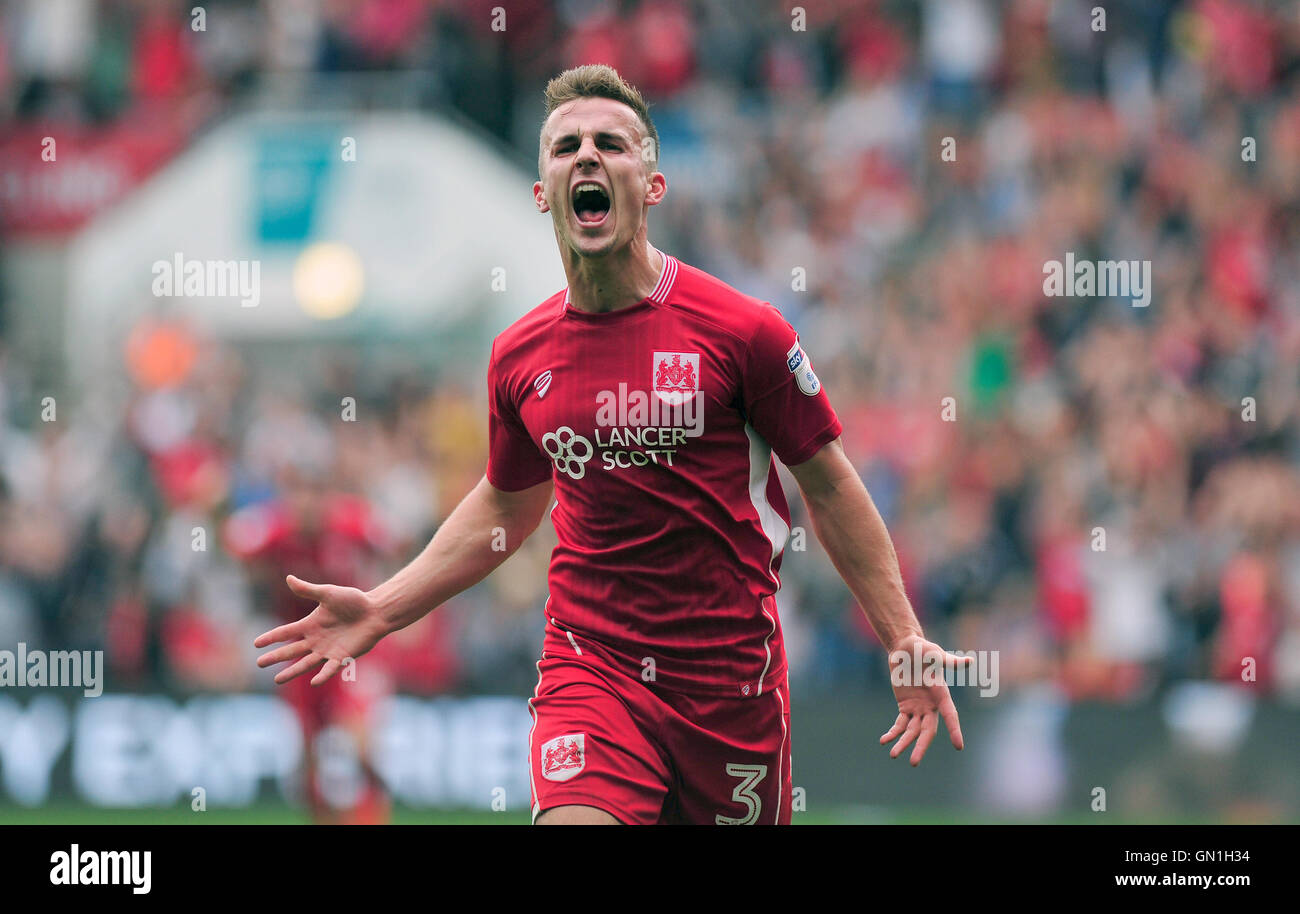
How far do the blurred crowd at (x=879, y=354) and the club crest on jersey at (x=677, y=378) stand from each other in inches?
213

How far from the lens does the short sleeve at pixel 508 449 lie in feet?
19.6

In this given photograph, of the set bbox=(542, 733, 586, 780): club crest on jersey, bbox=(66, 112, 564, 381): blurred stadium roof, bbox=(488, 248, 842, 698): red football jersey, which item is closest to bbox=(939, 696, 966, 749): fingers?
bbox=(488, 248, 842, 698): red football jersey

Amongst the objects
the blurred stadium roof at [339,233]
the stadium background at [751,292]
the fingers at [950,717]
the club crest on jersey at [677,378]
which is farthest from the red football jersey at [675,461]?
the blurred stadium roof at [339,233]

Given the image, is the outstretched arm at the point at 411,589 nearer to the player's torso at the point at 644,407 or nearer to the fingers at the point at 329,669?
the fingers at the point at 329,669

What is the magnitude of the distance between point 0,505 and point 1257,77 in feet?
41.2

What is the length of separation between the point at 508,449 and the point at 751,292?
31.7 feet

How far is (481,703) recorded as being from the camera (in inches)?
496

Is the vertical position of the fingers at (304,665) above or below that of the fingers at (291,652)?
below

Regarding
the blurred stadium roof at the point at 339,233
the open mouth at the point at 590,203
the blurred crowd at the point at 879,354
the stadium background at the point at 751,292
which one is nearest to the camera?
the open mouth at the point at 590,203

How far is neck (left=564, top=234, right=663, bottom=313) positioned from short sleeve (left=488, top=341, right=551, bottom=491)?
418mm

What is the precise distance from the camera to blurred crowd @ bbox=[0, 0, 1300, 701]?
12828 mm

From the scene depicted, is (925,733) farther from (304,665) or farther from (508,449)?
(304,665)

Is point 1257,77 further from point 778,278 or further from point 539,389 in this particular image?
point 539,389
